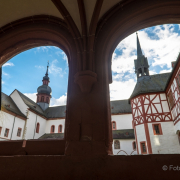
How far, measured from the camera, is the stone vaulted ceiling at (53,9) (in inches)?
122

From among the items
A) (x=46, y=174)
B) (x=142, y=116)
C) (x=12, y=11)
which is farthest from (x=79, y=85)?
(x=142, y=116)

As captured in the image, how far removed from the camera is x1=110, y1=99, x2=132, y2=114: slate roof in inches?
991

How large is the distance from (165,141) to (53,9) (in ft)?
42.6

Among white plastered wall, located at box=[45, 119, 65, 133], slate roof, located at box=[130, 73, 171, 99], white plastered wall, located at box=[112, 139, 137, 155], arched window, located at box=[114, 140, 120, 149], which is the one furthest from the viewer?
white plastered wall, located at box=[45, 119, 65, 133]

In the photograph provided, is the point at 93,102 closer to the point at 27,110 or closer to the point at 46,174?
the point at 46,174

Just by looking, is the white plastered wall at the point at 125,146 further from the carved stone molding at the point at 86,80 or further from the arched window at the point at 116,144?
the carved stone molding at the point at 86,80

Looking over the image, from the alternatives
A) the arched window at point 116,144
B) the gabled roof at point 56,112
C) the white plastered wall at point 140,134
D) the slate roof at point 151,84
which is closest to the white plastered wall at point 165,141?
the white plastered wall at point 140,134

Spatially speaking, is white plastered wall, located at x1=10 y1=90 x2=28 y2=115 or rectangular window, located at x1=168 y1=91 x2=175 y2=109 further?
white plastered wall, located at x1=10 y1=90 x2=28 y2=115

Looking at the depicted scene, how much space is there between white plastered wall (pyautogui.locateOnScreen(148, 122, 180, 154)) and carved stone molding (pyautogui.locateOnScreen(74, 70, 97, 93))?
12035mm

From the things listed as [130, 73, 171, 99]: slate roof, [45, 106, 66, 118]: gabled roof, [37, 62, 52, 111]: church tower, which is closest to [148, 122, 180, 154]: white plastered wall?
[130, 73, 171, 99]: slate roof

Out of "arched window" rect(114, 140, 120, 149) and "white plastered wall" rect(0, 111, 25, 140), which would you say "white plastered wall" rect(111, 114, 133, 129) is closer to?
"arched window" rect(114, 140, 120, 149)

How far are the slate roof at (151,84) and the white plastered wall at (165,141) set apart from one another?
3.34m

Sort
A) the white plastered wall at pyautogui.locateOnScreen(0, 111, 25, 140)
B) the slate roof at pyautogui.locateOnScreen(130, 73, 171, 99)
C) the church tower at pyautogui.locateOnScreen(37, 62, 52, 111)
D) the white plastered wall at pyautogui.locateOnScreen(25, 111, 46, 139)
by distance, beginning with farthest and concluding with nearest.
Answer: the church tower at pyautogui.locateOnScreen(37, 62, 52, 111) < the white plastered wall at pyautogui.locateOnScreen(25, 111, 46, 139) < the white plastered wall at pyautogui.locateOnScreen(0, 111, 25, 140) < the slate roof at pyautogui.locateOnScreen(130, 73, 171, 99)

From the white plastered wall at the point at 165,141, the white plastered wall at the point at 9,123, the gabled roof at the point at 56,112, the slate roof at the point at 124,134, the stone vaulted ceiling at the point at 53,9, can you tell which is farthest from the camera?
the gabled roof at the point at 56,112
